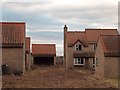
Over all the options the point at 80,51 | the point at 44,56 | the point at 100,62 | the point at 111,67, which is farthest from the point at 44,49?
the point at 111,67

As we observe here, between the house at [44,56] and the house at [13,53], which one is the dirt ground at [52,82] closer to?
the house at [13,53]

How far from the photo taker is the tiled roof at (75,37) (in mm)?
66750

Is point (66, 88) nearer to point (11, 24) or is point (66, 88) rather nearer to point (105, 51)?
point (105, 51)

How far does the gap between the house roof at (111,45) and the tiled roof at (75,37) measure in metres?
26.0

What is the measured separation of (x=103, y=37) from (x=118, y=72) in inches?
220

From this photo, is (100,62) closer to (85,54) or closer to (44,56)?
(85,54)

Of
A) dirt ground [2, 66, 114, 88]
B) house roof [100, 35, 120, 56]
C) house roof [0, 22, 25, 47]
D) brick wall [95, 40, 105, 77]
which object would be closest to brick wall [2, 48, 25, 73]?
house roof [0, 22, 25, 47]

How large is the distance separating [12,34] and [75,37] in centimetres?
2823

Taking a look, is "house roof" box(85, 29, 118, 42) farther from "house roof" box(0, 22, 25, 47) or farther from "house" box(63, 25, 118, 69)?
"house roof" box(0, 22, 25, 47)

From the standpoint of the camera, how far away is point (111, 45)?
3941 cm

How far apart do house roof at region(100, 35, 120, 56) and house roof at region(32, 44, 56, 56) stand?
42.7 meters

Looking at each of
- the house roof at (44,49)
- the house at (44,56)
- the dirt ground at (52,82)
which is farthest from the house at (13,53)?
the house roof at (44,49)

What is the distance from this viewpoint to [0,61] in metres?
38.4

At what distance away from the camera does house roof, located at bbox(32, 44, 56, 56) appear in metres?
83.4
